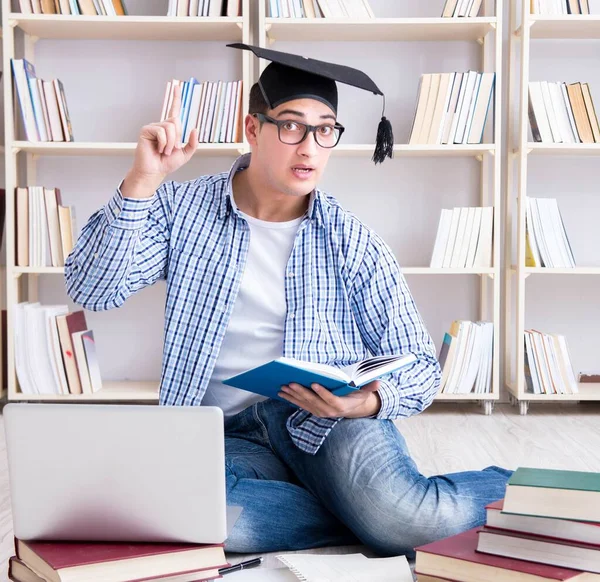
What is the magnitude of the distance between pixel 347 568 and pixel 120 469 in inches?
18.1

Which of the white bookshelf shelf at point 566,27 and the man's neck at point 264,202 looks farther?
the white bookshelf shelf at point 566,27

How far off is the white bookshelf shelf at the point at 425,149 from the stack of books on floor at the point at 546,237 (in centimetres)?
25

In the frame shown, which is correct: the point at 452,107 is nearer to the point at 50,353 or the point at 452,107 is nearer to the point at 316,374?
the point at 50,353

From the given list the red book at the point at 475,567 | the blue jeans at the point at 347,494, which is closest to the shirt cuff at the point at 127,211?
the blue jeans at the point at 347,494

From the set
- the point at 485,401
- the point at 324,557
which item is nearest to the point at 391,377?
the point at 324,557

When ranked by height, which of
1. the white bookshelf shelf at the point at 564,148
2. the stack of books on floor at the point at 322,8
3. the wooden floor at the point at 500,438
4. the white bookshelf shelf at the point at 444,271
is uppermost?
the stack of books on floor at the point at 322,8

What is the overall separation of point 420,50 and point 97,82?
1232mm

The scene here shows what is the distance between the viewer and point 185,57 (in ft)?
10.3

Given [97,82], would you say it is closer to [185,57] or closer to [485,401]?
[185,57]

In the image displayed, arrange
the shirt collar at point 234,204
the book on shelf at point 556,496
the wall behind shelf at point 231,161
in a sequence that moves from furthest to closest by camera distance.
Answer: the wall behind shelf at point 231,161, the shirt collar at point 234,204, the book on shelf at point 556,496

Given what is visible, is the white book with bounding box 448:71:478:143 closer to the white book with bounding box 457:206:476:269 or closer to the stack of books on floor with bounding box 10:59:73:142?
the white book with bounding box 457:206:476:269

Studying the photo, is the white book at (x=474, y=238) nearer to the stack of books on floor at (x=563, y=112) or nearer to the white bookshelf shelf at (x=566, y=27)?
the stack of books on floor at (x=563, y=112)

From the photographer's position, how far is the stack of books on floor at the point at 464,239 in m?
2.92

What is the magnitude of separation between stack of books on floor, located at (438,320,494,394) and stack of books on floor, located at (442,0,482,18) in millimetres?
1093
